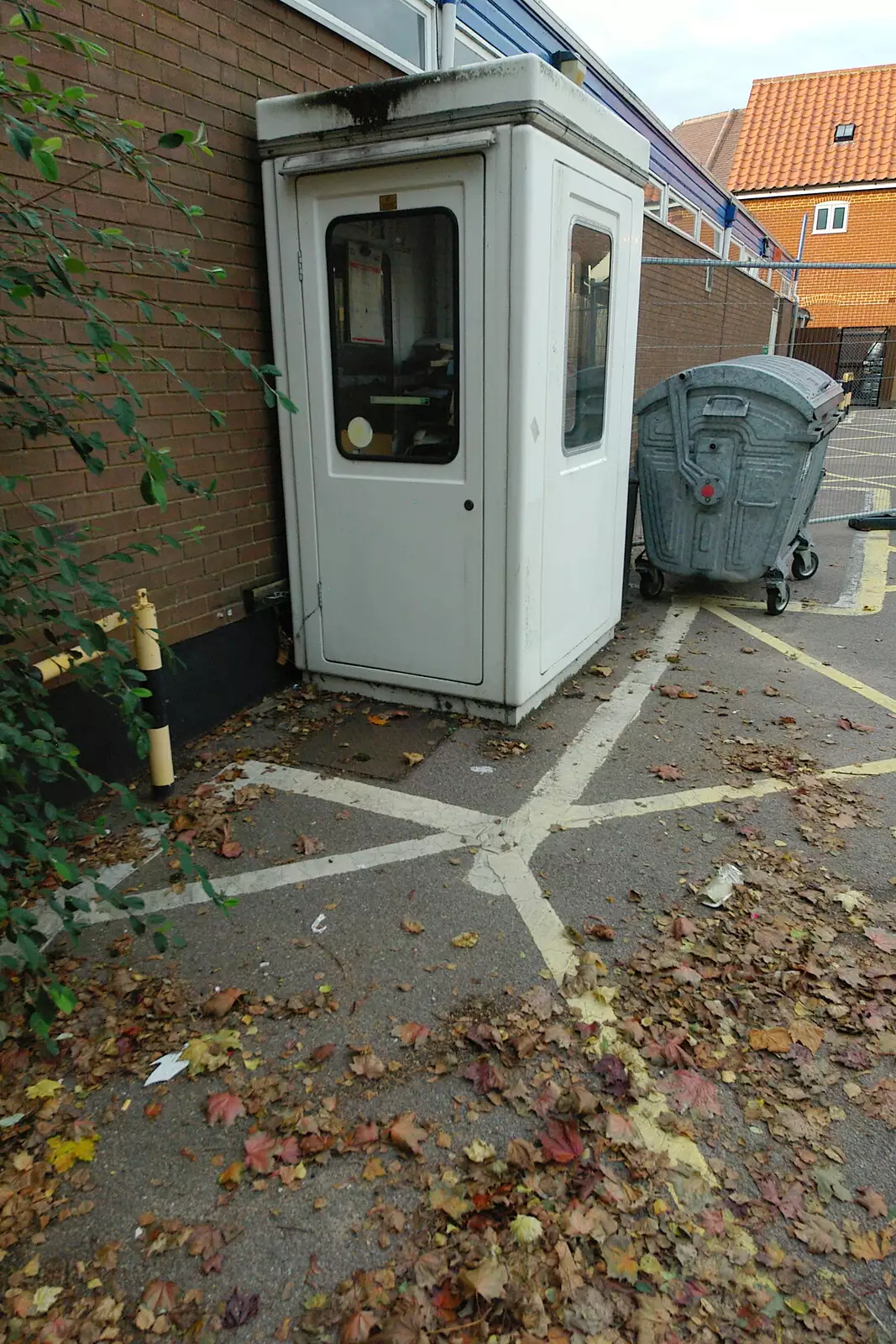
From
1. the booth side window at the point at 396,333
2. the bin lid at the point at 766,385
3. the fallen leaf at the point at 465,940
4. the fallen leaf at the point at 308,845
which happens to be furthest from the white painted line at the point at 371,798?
the bin lid at the point at 766,385

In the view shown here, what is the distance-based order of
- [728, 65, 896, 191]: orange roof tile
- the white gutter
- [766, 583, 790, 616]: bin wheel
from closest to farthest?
the white gutter, [766, 583, 790, 616]: bin wheel, [728, 65, 896, 191]: orange roof tile

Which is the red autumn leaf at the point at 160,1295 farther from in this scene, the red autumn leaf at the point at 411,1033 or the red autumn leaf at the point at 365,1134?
the red autumn leaf at the point at 411,1033

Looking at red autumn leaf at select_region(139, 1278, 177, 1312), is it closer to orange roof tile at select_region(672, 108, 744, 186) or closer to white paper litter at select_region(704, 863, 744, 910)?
white paper litter at select_region(704, 863, 744, 910)

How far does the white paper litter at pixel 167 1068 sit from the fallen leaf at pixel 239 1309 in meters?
0.69

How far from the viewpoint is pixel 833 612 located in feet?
22.7

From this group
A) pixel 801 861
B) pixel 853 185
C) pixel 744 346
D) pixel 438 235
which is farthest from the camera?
pixel 853 185

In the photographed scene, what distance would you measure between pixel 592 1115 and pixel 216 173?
14.2 ft

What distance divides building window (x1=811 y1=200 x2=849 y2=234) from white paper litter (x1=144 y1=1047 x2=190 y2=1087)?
112 ft

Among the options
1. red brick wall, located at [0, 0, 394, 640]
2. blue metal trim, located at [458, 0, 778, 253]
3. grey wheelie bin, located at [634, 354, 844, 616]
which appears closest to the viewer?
red brick wall, located at [0, 0, 394, 640]

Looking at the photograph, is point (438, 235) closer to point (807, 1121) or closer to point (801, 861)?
point (801, 861)

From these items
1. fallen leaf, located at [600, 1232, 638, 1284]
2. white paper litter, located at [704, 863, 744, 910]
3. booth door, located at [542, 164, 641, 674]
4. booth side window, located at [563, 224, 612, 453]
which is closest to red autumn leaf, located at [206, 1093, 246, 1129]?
fallen leaf, located at [600, 1232, 638, 1284]

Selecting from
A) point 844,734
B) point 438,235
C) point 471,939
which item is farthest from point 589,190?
point 471,939

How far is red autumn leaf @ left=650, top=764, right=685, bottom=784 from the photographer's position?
14.0 ft

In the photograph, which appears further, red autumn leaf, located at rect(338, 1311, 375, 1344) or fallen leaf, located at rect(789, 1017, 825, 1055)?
fallen leaf, located at rect(789, 1017, 825, 1055)
